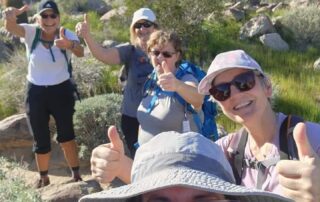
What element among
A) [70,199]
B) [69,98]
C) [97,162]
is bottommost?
[70,199]

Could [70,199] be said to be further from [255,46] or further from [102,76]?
[255,46]

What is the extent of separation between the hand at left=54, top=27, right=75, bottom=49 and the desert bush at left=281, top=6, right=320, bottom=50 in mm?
8459

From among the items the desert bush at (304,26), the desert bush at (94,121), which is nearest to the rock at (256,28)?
the desert bush at (304,26)

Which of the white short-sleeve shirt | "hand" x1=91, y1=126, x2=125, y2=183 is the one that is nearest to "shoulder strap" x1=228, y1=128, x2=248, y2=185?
"hand" x1=91, y1=126, x2=125, y2=183

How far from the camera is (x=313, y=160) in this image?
5.79ft

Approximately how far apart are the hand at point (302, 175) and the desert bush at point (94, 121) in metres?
4.94

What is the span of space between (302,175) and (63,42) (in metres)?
3.24

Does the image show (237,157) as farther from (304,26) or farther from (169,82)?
(304,26)

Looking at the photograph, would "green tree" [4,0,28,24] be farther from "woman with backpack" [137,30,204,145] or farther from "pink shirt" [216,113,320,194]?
"pink shirt" [216,113,320,194]

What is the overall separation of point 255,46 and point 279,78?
2879 mm

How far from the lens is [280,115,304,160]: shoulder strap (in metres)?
2.40

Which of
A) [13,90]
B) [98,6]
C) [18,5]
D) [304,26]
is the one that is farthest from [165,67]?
[98,6]

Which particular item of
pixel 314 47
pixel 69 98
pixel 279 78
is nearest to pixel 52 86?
pixel 69 98

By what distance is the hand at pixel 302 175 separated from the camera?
1.72 m
